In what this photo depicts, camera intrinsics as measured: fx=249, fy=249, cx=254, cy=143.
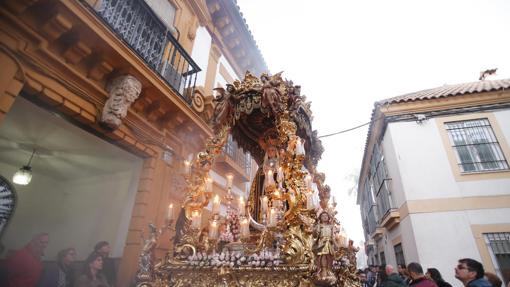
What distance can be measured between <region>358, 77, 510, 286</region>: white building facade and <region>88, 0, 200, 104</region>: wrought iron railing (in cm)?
705

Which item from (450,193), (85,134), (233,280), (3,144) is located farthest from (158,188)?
(450,193)

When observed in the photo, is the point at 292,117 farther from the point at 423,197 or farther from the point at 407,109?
the point at 407,109

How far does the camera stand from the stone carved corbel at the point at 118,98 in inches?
160

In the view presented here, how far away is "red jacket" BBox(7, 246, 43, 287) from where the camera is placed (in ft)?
12.2

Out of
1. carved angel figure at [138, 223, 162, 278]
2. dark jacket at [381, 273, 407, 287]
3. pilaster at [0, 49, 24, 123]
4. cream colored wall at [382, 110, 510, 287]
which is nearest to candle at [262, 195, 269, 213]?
carved angel figure at [138, 223, 162, 278]

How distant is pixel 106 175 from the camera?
5.80m

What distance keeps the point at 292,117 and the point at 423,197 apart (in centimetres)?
587

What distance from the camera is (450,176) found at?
7.59 meters

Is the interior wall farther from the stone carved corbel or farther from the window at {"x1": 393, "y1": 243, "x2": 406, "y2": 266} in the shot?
the window at {"x1": 393, "y1": 243, "x2": 406, "y2": 266}

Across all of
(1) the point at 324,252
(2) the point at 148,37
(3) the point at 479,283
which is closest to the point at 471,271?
(3) the point at 479,283

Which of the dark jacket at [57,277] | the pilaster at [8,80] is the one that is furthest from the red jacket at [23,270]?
the pilaster at [8,80]

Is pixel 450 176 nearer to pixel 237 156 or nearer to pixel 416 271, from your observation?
pixel 416 271

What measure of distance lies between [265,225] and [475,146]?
7936 millimetres

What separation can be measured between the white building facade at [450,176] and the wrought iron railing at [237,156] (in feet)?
16.5
